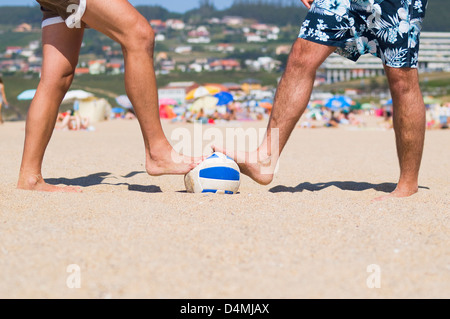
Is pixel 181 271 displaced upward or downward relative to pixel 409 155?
downward

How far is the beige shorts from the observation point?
2.92m

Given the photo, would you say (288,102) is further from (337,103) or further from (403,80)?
(337,103)

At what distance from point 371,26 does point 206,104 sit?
20010 millimetres

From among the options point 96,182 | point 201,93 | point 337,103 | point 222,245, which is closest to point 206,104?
point 201,93

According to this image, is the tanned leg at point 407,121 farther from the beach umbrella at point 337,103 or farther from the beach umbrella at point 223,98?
the beach umbrella at point 223,98

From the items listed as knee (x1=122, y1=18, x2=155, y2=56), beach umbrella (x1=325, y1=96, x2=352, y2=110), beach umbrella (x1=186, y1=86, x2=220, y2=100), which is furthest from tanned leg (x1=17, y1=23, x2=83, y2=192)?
beach umbrella (x1=186, y1=86, x2=220, y2=100)

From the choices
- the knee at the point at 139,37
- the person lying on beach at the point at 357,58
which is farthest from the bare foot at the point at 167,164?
the knee at the point at 139,37

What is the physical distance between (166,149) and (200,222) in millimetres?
927

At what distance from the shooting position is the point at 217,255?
71.7 inches

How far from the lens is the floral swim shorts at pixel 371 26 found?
3045 millimetres

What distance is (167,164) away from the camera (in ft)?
10.3

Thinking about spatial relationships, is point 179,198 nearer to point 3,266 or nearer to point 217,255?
point 217,255

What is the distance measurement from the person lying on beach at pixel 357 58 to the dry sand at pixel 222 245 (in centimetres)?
28
